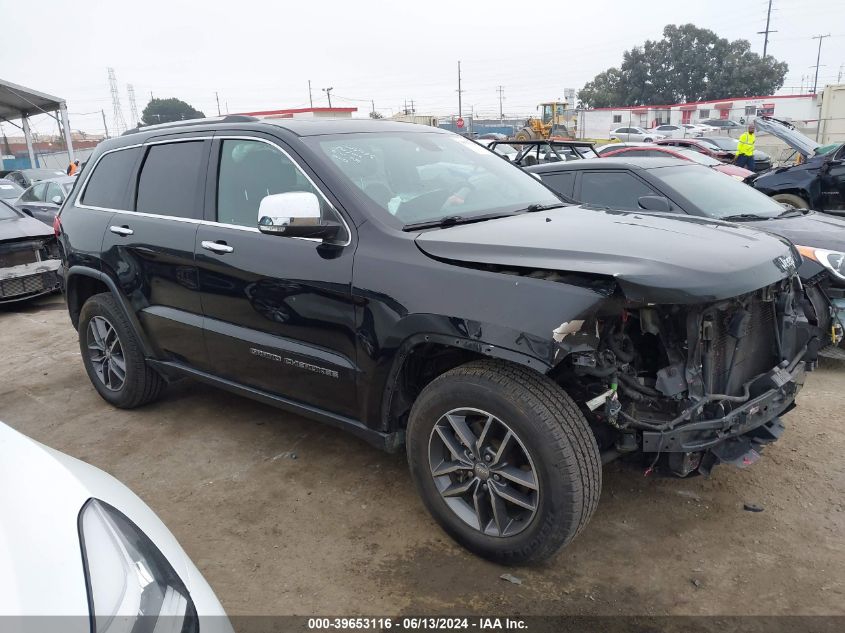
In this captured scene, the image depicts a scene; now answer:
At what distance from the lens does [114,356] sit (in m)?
4.45

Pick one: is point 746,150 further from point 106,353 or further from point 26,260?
point 106,353

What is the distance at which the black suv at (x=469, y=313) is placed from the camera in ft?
7.99

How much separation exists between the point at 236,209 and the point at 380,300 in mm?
1185

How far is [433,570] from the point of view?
9.00ft

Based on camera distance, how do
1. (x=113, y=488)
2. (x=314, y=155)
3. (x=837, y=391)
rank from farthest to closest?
(x=837, y=391) < (x=314, y=155) < (x=113, y=488)

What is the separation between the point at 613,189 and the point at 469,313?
149 inches

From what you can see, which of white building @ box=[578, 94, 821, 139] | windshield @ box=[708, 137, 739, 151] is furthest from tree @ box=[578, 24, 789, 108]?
windshield @ box=[708, 137, 739, 151]

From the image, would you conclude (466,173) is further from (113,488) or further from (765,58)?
(765,58)

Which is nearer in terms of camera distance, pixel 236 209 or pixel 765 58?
pixel 236 209

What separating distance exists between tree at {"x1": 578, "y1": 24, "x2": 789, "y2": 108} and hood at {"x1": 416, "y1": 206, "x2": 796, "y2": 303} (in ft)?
223

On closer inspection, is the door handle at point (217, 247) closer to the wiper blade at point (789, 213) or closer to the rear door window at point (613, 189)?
the rear door window at point (613, 189)

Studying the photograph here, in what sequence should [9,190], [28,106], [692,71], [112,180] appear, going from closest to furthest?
1. [112,180]
2. [9,190]
3. [28,106]
4. [692,71]

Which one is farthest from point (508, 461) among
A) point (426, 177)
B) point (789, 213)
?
point (789, 213)

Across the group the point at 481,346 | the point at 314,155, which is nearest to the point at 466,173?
the point at 314,155
